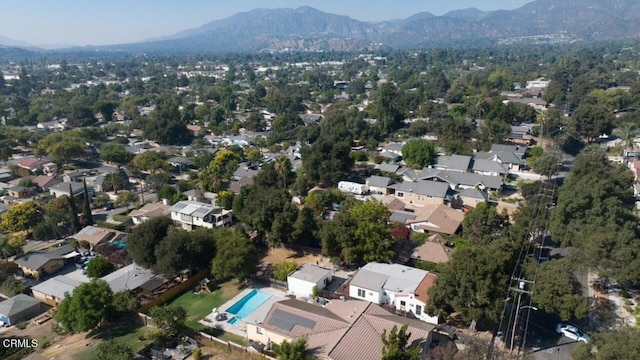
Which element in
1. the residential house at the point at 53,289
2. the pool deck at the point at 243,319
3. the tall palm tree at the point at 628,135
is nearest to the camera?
the pool deck at the point at 243,319

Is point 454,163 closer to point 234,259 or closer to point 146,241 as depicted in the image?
point 234,259

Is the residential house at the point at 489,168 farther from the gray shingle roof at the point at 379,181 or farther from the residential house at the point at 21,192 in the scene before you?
the residential house at the point at 21,192

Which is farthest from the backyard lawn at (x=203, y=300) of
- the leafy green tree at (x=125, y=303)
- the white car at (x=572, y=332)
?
the white car at (x=572, y=332)

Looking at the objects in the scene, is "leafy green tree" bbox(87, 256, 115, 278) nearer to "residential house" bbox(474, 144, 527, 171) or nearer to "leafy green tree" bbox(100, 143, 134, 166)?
"leafy green tree" bbox(100, 143, 134, 166)

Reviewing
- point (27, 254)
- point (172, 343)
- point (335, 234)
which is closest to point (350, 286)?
point (335, 234)

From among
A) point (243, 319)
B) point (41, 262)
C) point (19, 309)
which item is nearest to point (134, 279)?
point (19, 309)
